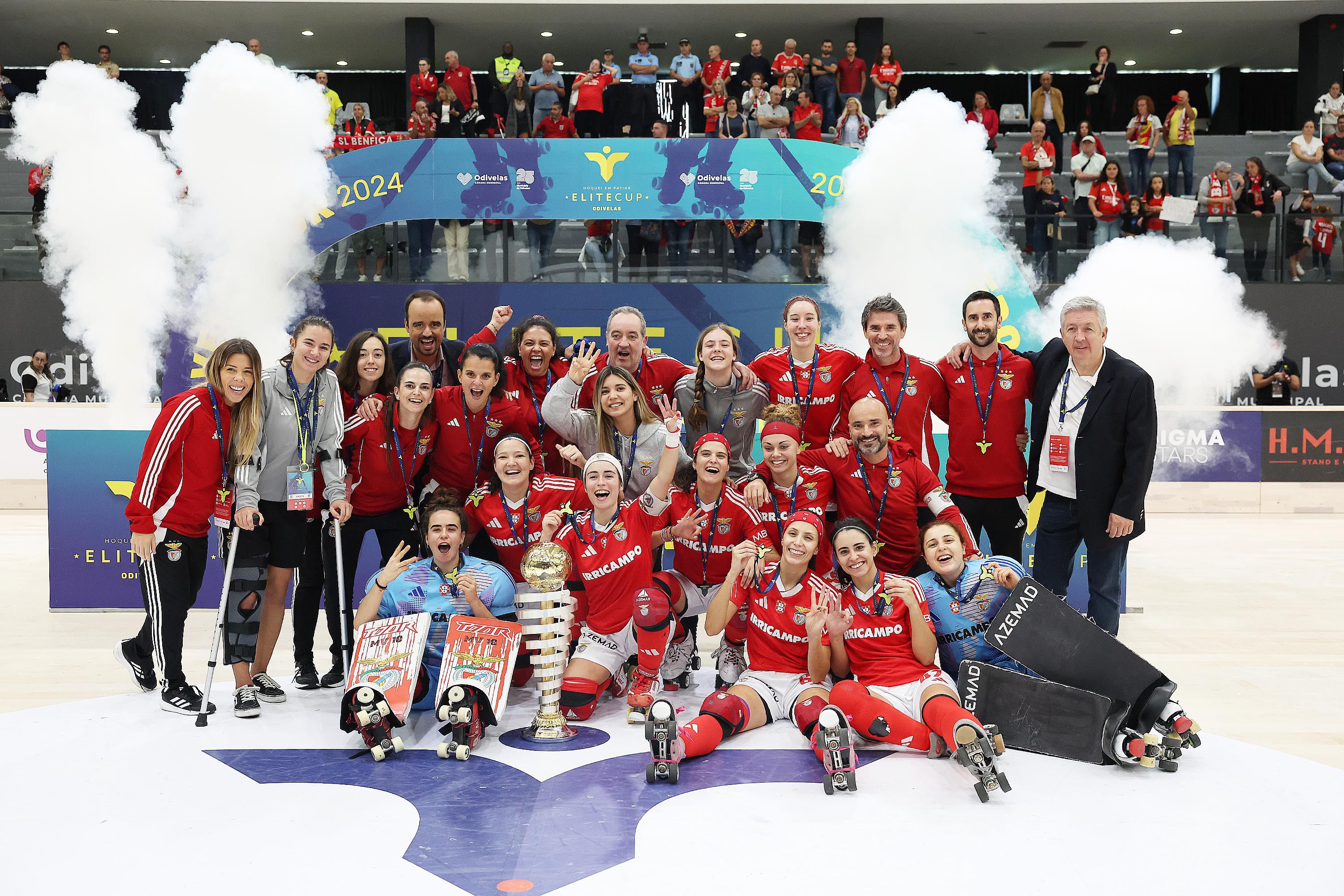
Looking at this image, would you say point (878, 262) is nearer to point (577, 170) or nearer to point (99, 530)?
point (577, 170)

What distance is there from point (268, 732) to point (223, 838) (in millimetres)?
1113

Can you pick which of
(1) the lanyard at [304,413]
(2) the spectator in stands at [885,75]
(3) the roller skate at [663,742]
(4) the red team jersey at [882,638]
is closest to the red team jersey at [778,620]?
(4) the red team jersey at [882,638]

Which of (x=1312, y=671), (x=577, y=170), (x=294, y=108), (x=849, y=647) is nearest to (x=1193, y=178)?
(x=577, y=170)

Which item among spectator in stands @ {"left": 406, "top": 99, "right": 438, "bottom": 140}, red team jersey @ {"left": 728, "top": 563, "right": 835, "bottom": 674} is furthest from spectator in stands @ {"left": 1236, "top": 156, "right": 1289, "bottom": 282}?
red team jersey @ {"left": 728, "top": 563, "right": 835, "bottom": 674}

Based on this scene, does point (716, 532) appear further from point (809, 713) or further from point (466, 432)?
point (466, 432)

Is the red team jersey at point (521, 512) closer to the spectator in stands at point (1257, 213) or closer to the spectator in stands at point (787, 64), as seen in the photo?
the spectator in stands at point (1257, 213)

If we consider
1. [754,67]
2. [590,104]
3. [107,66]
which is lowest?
[590,104]

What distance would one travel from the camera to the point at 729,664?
16.3 ft

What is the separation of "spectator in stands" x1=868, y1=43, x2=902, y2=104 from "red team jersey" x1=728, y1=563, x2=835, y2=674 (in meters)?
12.6

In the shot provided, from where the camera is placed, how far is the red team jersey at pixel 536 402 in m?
5.12

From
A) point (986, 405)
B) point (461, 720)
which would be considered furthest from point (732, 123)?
point (461, 720)

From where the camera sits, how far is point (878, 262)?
1106 cm

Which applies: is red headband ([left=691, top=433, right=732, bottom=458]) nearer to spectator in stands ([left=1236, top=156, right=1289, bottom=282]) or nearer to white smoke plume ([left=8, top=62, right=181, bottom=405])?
white smoke plume ([left=8, top=62, right=181, bottom=405])

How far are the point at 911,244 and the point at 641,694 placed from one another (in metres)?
7.76
